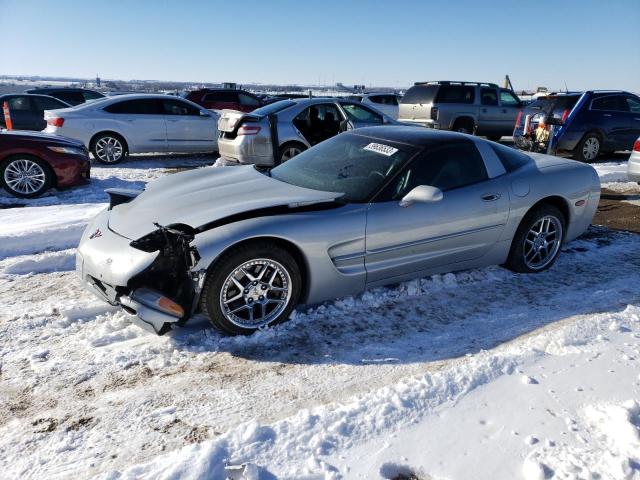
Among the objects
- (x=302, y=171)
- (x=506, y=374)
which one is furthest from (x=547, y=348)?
(x=302, y=171)

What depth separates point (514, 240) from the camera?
4613 mm

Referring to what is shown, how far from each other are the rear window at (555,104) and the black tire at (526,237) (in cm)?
718

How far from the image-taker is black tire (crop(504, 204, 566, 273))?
4609mm

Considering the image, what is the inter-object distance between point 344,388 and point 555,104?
33.8 feet

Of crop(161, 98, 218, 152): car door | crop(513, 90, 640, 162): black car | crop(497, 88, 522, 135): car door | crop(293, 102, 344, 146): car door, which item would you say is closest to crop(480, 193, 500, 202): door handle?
crop(293, 102, 344, 146): car door

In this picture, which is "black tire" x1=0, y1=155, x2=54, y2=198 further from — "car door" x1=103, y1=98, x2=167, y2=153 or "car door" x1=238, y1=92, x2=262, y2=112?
"car door" x1=238, y1=92, x2=262, y2=112

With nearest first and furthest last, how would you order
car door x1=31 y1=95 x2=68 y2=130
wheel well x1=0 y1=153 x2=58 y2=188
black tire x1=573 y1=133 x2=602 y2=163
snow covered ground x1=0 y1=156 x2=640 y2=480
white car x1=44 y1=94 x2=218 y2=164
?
snow covered ground x1=0 y1=156 x2=640 y2=480 < wheel well x1=0 y1=153 x2=58 y2=188 < white car x1=44 y1=94 x2=218 y2=164 < black tire x1=573 y1=133 x2=602 y2=163 < car door x1=31 y1=95 x2=68 y2=130

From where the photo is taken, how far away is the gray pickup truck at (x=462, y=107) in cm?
1416

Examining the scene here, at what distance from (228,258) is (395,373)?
1246 millimetres

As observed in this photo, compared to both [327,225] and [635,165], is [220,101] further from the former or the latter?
[327,225]

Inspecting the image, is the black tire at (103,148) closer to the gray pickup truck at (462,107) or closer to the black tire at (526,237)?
the gray pickup truck at (462,107)

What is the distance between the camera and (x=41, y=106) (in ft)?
45.6

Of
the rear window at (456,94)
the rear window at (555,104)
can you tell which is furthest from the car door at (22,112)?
the rear window at (555,104)

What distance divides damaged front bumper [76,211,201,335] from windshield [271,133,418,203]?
4.48 ft
